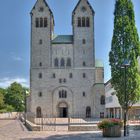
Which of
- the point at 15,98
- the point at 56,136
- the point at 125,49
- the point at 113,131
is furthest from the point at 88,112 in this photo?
the point at 113,131

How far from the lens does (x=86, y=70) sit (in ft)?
288

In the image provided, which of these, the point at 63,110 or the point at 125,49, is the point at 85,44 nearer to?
the point at 63,110

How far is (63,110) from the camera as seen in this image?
87.7 meters

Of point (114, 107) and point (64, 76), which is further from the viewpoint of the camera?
point (64, 76)

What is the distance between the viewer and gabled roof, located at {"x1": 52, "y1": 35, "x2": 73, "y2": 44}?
8944cm

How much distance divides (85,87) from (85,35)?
12.0m

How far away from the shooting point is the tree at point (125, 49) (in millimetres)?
37125

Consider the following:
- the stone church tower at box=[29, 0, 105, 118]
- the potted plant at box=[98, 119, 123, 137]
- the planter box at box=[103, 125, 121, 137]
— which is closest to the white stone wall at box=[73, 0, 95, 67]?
the stone church tower at box=[29, 0, 105, 118]

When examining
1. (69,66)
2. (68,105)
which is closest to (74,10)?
(69,66)

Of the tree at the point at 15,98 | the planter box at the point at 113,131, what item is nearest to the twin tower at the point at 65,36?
the tree at the point at 15,98

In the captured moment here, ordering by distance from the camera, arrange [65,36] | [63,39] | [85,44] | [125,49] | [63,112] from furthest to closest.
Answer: [65,36] < [63,39] < [85,44] < [63,112] < [125,49]

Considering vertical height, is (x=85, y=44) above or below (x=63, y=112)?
above

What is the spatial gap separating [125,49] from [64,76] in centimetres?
5069

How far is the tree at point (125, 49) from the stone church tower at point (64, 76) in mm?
48358
